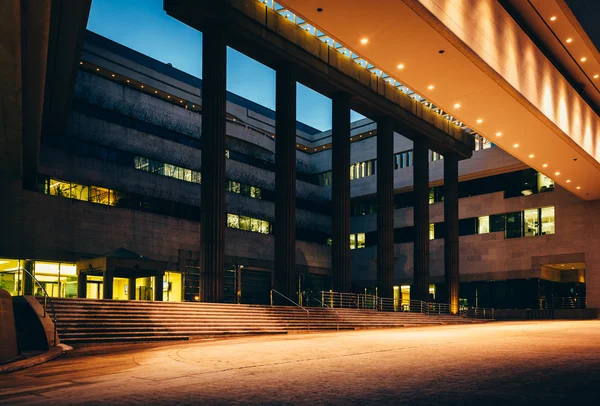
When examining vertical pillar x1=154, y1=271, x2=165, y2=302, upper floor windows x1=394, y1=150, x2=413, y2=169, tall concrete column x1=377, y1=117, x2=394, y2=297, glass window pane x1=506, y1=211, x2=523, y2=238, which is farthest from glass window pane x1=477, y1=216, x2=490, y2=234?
vertical pillar x1=154, y1=271, x2=165, y2=302

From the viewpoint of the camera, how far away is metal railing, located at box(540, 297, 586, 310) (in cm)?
4853

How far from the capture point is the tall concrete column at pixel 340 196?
1474 inches

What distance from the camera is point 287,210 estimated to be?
3388 centimetres

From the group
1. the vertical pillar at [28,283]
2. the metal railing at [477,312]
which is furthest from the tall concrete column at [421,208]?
the vertical pillar at [28,283]

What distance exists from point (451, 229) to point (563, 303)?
11775mm

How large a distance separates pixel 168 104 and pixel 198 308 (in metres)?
23.5

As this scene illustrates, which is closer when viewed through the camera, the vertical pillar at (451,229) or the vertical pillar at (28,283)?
the vertical pillar at (28,283)

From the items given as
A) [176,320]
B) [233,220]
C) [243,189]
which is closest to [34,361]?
[176,320]

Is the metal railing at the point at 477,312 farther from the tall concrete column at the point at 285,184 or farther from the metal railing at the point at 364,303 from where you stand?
the tall concrete column at the point at 285,184

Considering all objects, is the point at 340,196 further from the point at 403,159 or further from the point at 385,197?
the point at 403,159

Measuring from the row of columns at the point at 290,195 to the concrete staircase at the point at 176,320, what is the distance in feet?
12.1

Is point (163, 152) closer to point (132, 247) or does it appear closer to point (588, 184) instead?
point (132, 247)

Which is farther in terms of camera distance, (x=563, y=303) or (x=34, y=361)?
(x=563, y=303)

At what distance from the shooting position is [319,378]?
8.47 meters
